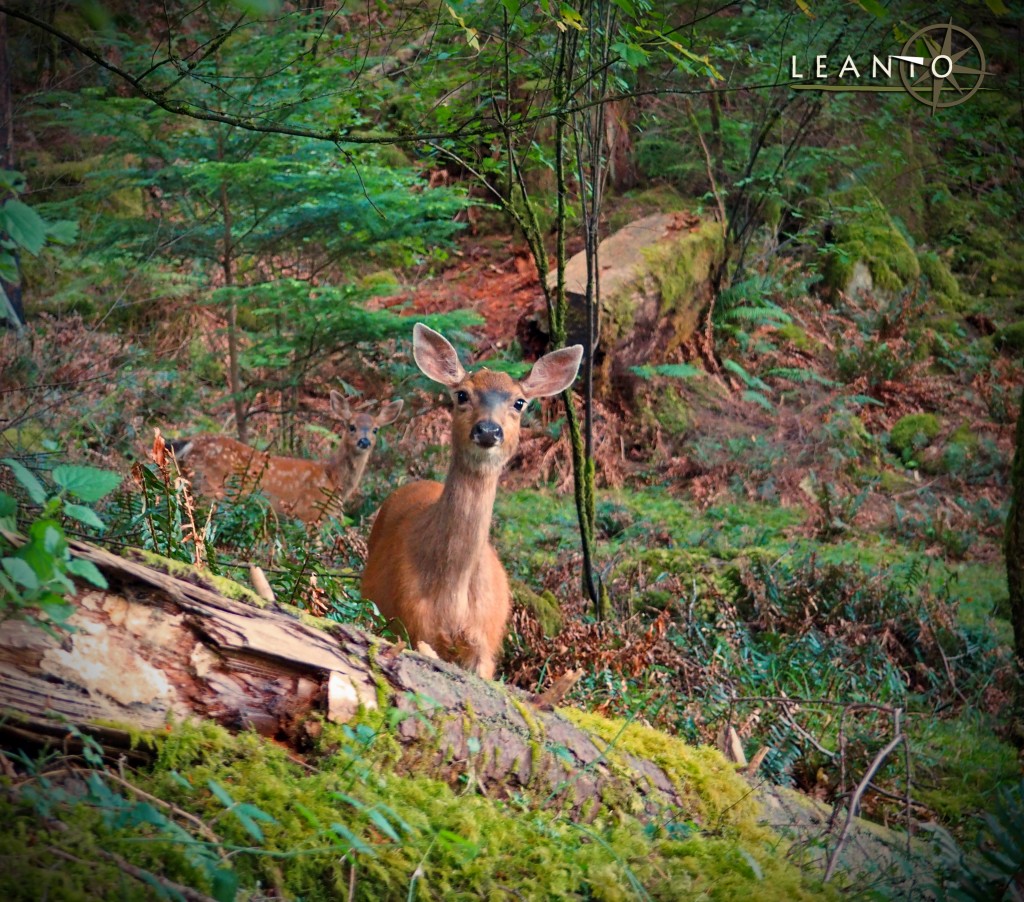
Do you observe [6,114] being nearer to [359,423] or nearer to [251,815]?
[359,423]

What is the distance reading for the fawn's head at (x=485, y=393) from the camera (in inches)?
216

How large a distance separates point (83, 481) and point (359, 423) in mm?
8229

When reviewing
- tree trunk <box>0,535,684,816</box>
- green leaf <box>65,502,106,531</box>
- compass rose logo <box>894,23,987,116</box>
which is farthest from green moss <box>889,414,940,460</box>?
green leaf <box>65,502,106,531</box>

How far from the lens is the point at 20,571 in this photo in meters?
2.17

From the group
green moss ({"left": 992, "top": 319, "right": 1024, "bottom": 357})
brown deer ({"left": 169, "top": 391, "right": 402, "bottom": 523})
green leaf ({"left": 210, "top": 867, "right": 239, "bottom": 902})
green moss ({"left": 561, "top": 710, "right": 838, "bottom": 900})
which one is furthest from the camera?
green moss ({"left": 992, "top": 319, "right": 1024, "bottom": 357})

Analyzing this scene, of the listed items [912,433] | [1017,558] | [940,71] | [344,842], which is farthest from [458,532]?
[912,433]

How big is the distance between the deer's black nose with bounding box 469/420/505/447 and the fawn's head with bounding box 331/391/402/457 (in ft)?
16.9

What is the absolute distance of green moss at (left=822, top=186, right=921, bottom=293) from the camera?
15.5 m

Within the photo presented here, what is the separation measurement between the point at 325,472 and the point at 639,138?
9015 mm

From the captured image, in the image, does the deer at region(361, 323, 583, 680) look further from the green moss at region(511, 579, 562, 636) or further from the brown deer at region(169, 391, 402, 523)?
the brown deer at region(169, 391, 402, 523)

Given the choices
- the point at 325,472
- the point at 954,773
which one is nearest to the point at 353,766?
the point at 954,773

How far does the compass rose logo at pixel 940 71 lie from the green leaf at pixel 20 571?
170 inches

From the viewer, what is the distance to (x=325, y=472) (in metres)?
10.1

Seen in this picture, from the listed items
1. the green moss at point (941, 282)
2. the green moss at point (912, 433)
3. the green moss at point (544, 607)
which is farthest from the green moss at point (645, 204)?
the green moss at point (544, 607)
